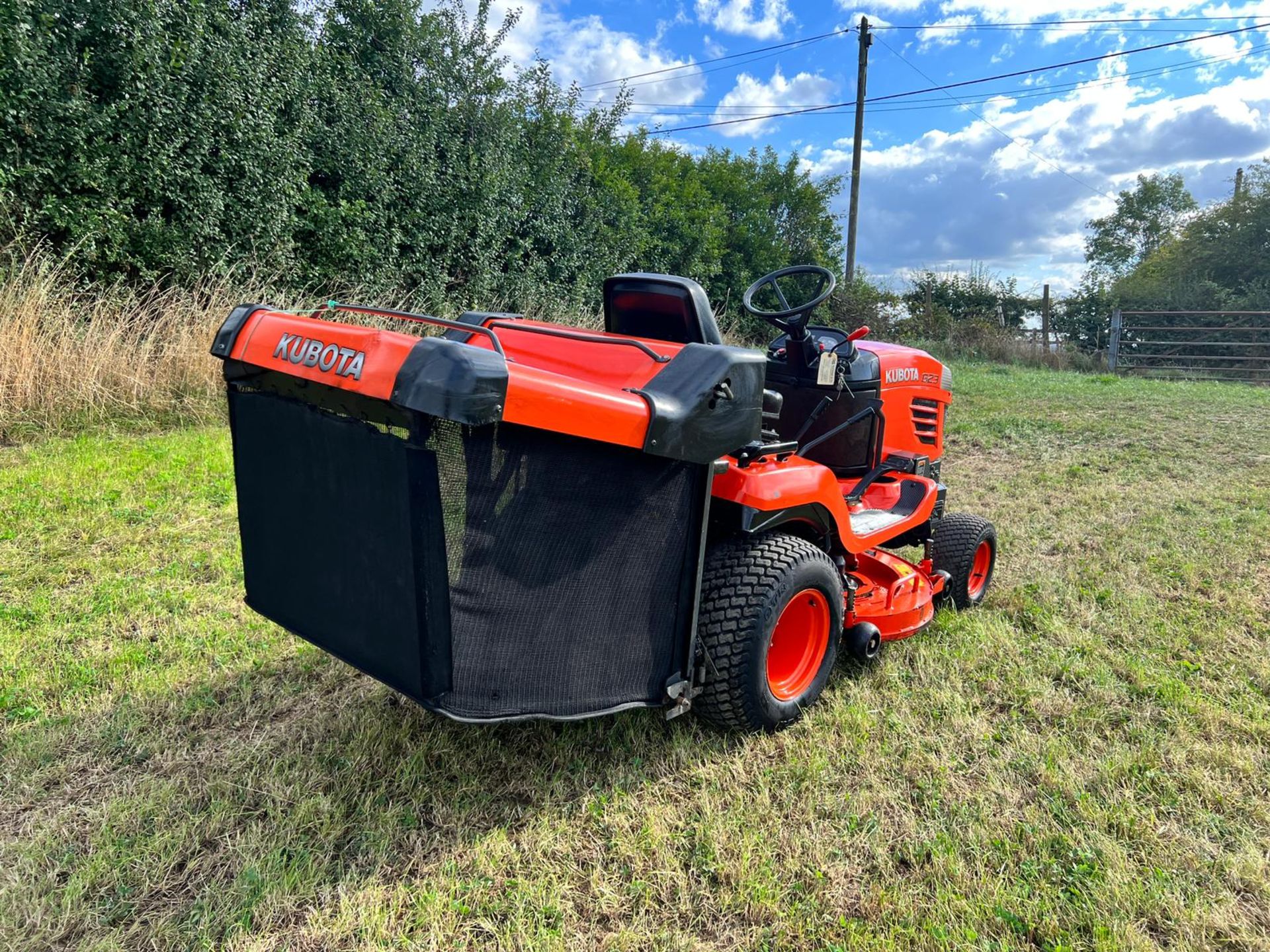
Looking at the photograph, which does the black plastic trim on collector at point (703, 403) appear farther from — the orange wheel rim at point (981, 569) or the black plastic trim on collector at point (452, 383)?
the orange wheel rim at point (981, 569)

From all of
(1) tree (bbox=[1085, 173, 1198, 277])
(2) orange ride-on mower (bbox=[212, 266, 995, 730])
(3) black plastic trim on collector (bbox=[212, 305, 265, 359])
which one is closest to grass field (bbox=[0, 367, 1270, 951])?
→ (2) orange ride-on mower (bbox=[212, 266, 995, 730])

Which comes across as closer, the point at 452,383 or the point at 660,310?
the point at 452,383

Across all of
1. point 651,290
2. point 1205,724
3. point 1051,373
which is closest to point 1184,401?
point 1051,373

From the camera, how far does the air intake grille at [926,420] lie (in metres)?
3.94

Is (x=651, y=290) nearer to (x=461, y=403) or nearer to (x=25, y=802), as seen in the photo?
(x=461, y=403)

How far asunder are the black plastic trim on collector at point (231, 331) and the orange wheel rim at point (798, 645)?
1797mm

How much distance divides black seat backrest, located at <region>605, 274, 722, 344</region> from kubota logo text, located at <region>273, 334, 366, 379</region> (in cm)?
102

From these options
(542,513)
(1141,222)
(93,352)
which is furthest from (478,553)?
(1141,222)

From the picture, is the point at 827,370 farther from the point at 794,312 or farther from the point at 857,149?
the point at 857,149

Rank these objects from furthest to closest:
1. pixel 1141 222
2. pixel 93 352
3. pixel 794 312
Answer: pixel 1141 222, pixel 93 352, pixel 794 312

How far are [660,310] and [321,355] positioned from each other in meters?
1.15

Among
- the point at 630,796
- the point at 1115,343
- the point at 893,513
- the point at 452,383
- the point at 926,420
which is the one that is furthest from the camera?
the point at 1115,343

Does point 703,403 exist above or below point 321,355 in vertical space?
below

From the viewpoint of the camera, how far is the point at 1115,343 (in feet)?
56.3
